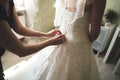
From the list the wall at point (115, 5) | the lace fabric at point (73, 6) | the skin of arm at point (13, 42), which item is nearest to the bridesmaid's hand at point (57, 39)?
the skin of arm at point (13, 42)

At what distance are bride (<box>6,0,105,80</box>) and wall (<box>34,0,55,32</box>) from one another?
0.99 m

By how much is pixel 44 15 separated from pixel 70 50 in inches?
47.7

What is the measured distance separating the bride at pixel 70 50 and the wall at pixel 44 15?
0.99 m

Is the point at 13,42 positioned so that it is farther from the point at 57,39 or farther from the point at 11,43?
the point at 57,39

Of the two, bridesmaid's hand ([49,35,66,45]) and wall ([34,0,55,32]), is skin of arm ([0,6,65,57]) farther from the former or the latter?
wall ([34,0,55,32])

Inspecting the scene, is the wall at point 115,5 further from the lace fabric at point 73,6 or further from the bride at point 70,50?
the lace fabric at point 73,6

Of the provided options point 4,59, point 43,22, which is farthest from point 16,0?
point 4,59

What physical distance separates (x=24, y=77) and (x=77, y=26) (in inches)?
24.9

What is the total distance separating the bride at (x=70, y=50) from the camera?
3.31 feet

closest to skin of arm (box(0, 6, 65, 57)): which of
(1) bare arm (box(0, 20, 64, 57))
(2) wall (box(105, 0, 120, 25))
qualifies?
(1) bare arm (box(0, 20, 64, 57))

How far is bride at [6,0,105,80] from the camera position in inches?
39.7

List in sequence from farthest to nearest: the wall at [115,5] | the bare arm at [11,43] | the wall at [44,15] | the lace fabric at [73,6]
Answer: the wall at [115,5]
the wall at [44,15]
the lace fabric at [73,6]
the bare arm at [11,43]

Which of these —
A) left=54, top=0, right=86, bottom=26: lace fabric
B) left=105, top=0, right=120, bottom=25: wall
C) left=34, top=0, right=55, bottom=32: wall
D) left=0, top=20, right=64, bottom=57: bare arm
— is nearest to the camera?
left=0, top=20, right=64, bottom=57: bare arm

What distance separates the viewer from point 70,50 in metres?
1.10
